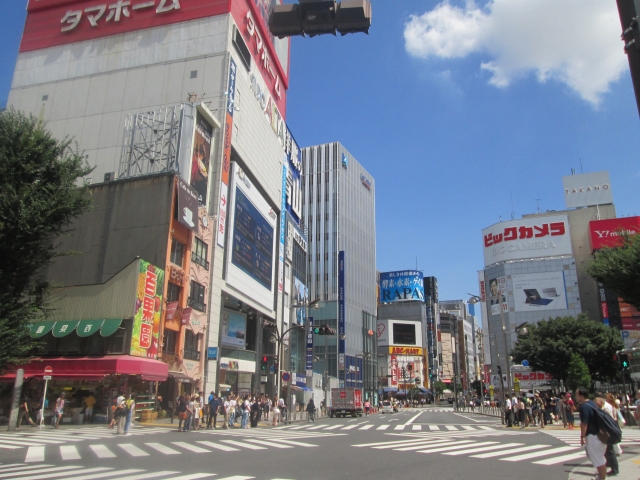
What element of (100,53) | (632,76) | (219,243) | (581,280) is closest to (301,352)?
(219,243)

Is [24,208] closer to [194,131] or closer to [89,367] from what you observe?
[89,367]

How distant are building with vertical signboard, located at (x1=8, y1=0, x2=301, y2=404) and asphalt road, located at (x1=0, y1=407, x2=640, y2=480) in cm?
1554

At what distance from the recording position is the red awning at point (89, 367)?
2600 centimetres

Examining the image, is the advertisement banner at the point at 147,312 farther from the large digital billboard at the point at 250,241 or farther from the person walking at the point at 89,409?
the large digital billboard at the point at 250,241

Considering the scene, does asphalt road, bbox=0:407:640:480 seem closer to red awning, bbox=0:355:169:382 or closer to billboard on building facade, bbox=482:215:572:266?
red awning, bbox=0:355:169:382

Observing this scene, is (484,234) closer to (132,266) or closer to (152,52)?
(152,52)

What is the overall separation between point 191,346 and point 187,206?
997 centimetres

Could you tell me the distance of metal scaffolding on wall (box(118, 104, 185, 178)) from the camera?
129ft

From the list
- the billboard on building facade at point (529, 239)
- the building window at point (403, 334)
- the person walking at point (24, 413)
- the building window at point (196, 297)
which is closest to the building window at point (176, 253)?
the building window at point (196, 297)

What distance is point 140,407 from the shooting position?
28.2 m

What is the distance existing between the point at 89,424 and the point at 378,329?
98.6m

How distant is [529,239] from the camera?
88.9m

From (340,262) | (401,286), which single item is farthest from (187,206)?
(401,286)

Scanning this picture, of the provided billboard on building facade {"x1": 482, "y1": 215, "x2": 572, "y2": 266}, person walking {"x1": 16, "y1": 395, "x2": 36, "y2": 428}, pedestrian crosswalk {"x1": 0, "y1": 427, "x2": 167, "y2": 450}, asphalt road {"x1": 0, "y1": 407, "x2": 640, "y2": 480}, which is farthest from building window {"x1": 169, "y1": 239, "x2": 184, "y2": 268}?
billboard on building facade {"x1": 482, "y1": 215, "x2": 572, "y2": 266}
